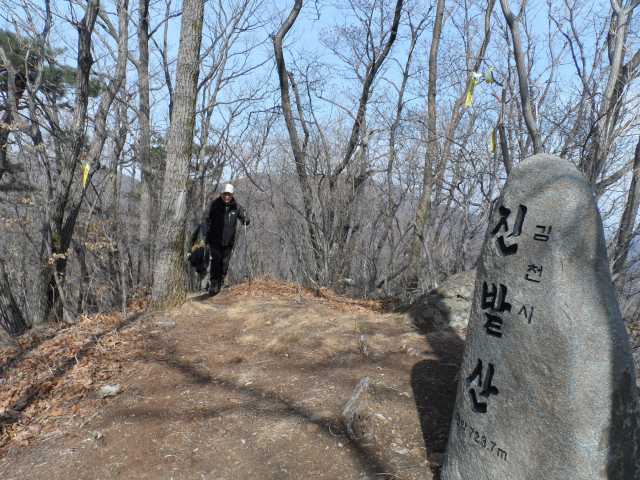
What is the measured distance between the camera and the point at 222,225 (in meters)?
7.21

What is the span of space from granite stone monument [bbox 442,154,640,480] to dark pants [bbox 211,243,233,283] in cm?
577

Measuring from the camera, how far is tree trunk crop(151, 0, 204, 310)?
588cm

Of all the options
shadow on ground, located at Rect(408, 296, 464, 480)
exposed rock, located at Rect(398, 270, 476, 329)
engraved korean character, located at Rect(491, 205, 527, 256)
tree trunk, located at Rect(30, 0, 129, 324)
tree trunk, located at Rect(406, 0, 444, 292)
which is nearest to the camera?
engraved korean character, located at Rect(491, 205, 527, 256)

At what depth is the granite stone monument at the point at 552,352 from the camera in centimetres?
195

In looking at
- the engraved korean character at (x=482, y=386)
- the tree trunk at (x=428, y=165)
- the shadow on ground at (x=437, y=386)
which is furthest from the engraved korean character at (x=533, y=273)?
the tree trunk at (x=428, y=165)

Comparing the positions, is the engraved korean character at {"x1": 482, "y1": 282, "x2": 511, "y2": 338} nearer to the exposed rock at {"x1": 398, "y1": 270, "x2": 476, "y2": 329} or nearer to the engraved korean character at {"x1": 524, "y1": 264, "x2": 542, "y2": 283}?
the engraved korean character at {"x1": 524, "y1": 264, "x2": 542, "y2": 283}

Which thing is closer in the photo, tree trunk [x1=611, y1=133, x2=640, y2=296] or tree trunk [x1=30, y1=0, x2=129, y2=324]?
tree trunk [x1=611, y1=133, x2=640, y2=296]

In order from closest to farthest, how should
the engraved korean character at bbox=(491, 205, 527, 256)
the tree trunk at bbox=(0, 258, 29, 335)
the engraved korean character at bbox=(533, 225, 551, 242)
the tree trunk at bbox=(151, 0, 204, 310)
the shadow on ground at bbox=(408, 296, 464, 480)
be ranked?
the engraved korean character at bbox=(533, 225, 551, 242), the engraved korean character at bbox=(491, 205, 527, 256), the shadow on ground at bbox=(408, 296, 464, 480), the tree trunk at bbox=(151, 0, 204, 310), the tree trunk at bbox=(0, 258, 29, 335)

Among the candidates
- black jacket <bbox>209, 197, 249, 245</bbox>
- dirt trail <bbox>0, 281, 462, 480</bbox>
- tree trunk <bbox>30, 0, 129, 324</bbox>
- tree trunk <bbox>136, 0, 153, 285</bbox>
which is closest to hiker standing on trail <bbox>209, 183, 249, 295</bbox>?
black jacket <bbox>209, 197, 249, 245</bbox>

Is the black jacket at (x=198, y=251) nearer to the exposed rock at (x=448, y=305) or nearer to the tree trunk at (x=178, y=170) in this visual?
the tree trunk at (x=178, y=170)

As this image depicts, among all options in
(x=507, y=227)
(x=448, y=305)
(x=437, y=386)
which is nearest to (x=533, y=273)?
(x=507, y=227)

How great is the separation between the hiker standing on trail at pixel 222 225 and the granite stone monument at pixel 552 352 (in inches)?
218

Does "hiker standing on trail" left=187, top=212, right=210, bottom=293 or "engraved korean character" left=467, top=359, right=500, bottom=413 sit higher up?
"hiker standing on trail" left=187, top=212, right=210, bottom=293

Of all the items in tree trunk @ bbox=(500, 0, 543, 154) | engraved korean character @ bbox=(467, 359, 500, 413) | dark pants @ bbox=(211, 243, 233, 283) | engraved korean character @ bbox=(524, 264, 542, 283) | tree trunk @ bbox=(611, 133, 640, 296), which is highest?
tree trunk @ bbox=(500, 0, 543, 154)
